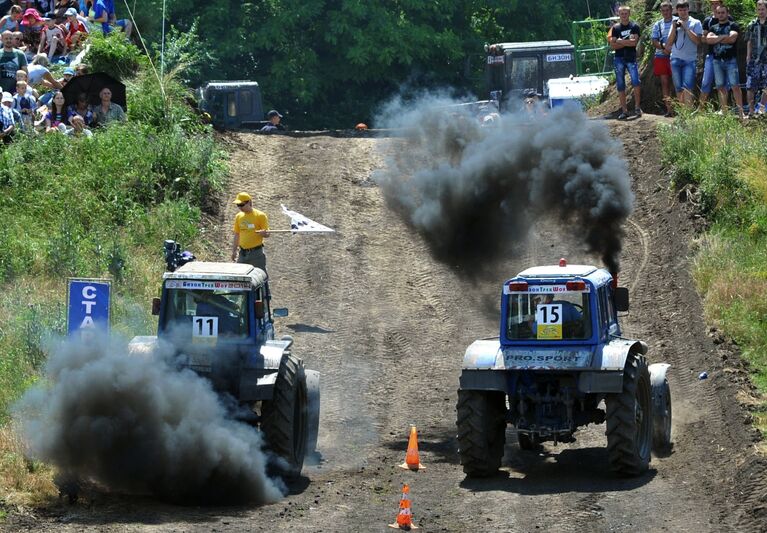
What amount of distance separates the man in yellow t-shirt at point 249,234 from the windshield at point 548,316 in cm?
531

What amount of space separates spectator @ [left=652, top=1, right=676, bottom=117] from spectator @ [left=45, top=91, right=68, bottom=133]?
11.9 metres

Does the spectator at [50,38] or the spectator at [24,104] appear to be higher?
the spectator at [50,38]

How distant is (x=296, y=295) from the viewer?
21375mm

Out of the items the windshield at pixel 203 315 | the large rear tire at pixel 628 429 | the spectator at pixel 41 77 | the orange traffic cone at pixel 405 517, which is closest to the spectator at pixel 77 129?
the spectator at pixel 41 77

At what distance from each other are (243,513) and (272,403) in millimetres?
1356

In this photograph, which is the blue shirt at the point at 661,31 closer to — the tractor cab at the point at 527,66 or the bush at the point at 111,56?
the tractor cab at the point at 527,66

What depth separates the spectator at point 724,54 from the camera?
2383cm

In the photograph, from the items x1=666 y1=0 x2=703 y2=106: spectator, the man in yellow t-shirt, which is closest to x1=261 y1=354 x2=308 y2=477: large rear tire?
the man in yellow t-shirt

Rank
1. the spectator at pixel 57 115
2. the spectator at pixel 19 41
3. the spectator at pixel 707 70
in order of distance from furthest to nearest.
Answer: the spectator at pixel 19 41
the spectator at pixel 57 115
the spectator at pixel 707 70

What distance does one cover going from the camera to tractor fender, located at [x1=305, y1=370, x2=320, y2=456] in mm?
14370

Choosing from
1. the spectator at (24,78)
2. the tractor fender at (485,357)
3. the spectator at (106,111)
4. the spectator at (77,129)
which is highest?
the spectator at (24,78)

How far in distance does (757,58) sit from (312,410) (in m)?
13.2

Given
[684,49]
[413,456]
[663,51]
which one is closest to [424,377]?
[413,456]

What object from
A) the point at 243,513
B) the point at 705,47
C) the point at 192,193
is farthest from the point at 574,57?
the point at 243,513
